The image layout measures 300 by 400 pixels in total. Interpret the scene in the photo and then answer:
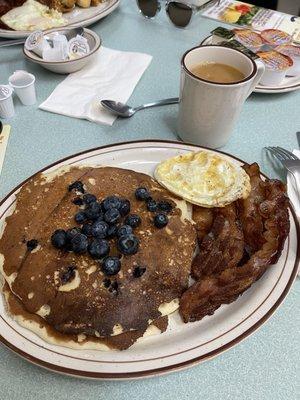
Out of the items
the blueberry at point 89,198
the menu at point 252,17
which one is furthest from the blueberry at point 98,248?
the menu at point 252,17

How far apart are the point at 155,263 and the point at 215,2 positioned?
198 centimetres

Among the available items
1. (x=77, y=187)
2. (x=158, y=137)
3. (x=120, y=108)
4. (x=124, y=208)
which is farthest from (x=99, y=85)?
(x=124, y=208)

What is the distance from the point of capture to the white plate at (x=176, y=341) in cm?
80

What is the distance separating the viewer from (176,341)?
34.1 inches

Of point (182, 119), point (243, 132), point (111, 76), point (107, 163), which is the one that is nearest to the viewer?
point (107, 163)

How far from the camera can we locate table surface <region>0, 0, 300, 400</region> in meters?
0.84

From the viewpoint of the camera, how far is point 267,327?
943 millimetres

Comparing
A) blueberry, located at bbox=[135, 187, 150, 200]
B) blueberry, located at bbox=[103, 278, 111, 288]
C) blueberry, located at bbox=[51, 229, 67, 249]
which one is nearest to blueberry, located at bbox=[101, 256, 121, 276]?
blueberry, located at bbox=[103, 278, 111, 288]

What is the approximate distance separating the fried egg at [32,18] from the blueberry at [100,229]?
147 cm

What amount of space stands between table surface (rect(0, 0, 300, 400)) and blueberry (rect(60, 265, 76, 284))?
0.70 feet

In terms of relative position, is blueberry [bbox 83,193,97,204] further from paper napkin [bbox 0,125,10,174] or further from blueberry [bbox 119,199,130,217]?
paper napkin [bbox 0,125,10,174]

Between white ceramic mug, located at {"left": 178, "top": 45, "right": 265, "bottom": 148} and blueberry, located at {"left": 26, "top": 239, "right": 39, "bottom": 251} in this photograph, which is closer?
blueberry, located at {"left": 26, "top": 239, "right": 39, "bottom": 251}

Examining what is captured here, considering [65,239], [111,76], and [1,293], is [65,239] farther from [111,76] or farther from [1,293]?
[111,76]

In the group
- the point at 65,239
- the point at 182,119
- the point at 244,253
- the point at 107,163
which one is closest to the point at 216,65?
the point at 182,119
